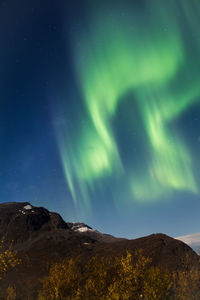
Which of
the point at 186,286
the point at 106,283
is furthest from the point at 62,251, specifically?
the point at 106,283

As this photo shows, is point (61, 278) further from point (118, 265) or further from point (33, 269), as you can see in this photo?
point (33, 269)

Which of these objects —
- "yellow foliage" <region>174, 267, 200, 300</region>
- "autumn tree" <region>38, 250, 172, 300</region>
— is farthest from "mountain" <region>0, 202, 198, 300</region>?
"autumn tree" <region>38, 250, 172, 300</region>

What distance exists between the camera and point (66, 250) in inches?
6319

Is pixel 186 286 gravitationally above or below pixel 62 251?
below

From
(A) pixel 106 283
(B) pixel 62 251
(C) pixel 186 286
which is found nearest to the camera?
(A) pixel 106 283

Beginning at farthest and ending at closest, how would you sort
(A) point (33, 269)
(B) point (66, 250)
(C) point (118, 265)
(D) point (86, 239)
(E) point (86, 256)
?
(D) point (86, 239) < (B) point (66, 250) < (E) point (86, 256) < (A) point (33, 269) < (C) point (118, 265)

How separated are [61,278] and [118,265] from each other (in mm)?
10370

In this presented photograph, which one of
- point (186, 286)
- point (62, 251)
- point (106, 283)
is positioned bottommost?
point (186, 286)

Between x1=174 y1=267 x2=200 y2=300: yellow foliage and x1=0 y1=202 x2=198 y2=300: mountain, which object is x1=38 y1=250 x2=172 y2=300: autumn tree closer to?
x1=174 y1=267 x2=200 y2=300: yellow foliage

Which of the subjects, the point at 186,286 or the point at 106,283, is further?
the point at 186,286

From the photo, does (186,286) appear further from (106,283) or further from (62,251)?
(62,251)

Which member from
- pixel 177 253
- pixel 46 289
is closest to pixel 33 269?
pixel 177 253

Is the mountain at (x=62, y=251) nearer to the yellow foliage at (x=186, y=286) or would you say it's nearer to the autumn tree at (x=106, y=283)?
the yellow foliage at (x=186, y=286)

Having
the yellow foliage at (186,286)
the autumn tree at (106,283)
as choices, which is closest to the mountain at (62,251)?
the yellow foliage at (186,286)
